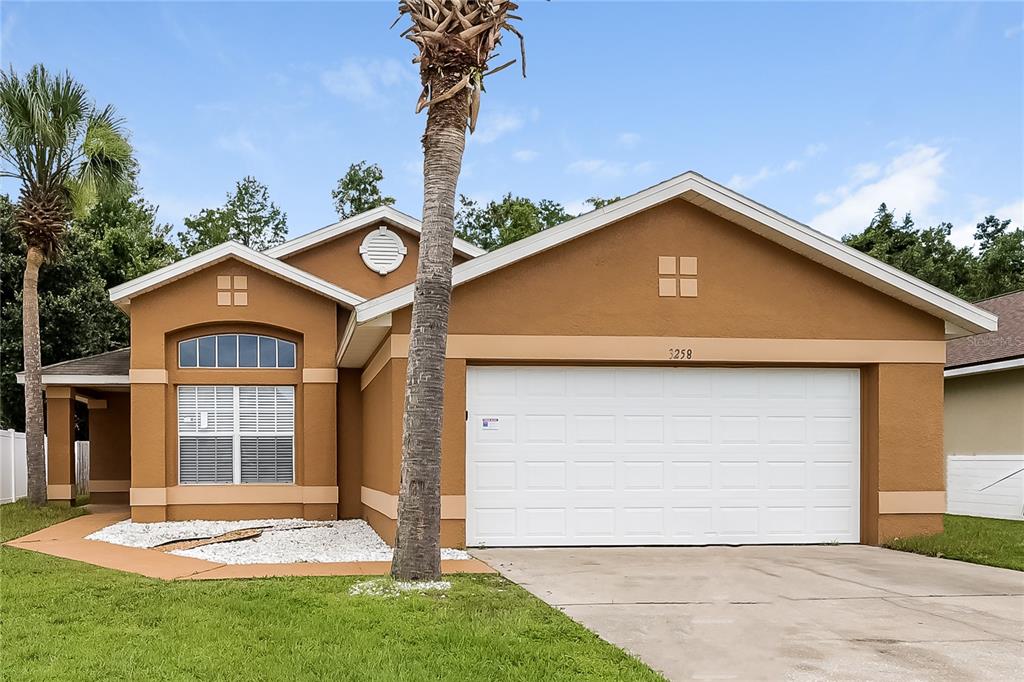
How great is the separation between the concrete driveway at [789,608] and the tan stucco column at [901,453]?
670mm

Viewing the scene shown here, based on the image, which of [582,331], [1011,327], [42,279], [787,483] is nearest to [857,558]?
[787,483]

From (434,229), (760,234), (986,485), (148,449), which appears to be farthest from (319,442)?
(986,485)

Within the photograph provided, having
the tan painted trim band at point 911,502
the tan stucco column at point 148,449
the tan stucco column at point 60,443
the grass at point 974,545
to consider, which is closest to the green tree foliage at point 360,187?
the tan stucco column at point 60,443

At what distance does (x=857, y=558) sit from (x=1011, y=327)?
10.4 m

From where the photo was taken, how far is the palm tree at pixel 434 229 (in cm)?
841

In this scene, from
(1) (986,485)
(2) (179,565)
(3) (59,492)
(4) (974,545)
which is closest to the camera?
(2) (179,565)

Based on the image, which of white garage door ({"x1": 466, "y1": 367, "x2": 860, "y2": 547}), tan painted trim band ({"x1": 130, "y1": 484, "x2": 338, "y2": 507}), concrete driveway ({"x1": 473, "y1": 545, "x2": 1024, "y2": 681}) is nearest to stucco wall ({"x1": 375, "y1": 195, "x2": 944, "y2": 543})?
white garage door ({"x1": 466, "y1": 367, "x2": 860, "y2": 547})

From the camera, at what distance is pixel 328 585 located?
850cm

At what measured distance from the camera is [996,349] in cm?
1752

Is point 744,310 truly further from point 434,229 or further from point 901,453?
point 434,229

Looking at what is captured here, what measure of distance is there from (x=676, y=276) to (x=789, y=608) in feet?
17.0

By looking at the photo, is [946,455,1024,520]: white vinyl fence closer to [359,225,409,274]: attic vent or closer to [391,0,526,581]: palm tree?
[359,225,409,274]: attic vent

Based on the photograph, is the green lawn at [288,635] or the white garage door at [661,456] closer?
the green lawn at [288,635]

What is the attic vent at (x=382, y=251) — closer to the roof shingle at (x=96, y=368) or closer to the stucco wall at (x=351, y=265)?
the stucco wall at (x=351, y=265)
